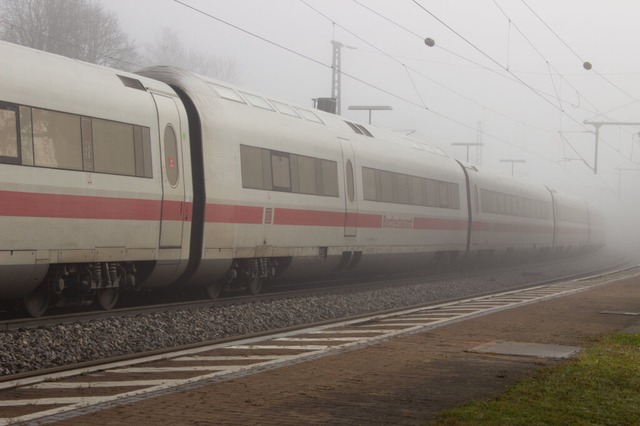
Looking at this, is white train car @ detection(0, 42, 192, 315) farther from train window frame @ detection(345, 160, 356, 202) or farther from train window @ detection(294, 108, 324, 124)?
train window frame @ detection(345, 160, 356, 202)

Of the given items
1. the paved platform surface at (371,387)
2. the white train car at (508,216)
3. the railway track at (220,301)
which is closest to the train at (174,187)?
the railway track at (220,301)

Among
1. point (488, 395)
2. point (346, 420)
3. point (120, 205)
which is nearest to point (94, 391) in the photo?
point (346, 420)

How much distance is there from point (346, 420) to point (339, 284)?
57.9ft

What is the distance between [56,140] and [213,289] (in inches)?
232

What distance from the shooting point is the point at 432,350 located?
12.5 m

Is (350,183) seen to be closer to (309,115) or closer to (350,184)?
(350,184)

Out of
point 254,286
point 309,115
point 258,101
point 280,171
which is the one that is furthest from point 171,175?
point 309,115

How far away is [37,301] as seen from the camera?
557 inches

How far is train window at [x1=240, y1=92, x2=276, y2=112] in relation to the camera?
64.1 ft

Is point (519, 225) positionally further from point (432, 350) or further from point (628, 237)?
point (628, 237)

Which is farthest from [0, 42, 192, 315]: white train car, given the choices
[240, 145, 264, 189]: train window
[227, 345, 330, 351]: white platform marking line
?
[227, 345, 330, 351]: white platform marking line

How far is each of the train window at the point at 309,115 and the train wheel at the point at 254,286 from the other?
166 inches

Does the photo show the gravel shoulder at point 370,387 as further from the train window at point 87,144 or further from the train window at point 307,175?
the train window at point 307,175

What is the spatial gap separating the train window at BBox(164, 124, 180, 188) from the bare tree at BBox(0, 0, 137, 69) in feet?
159
